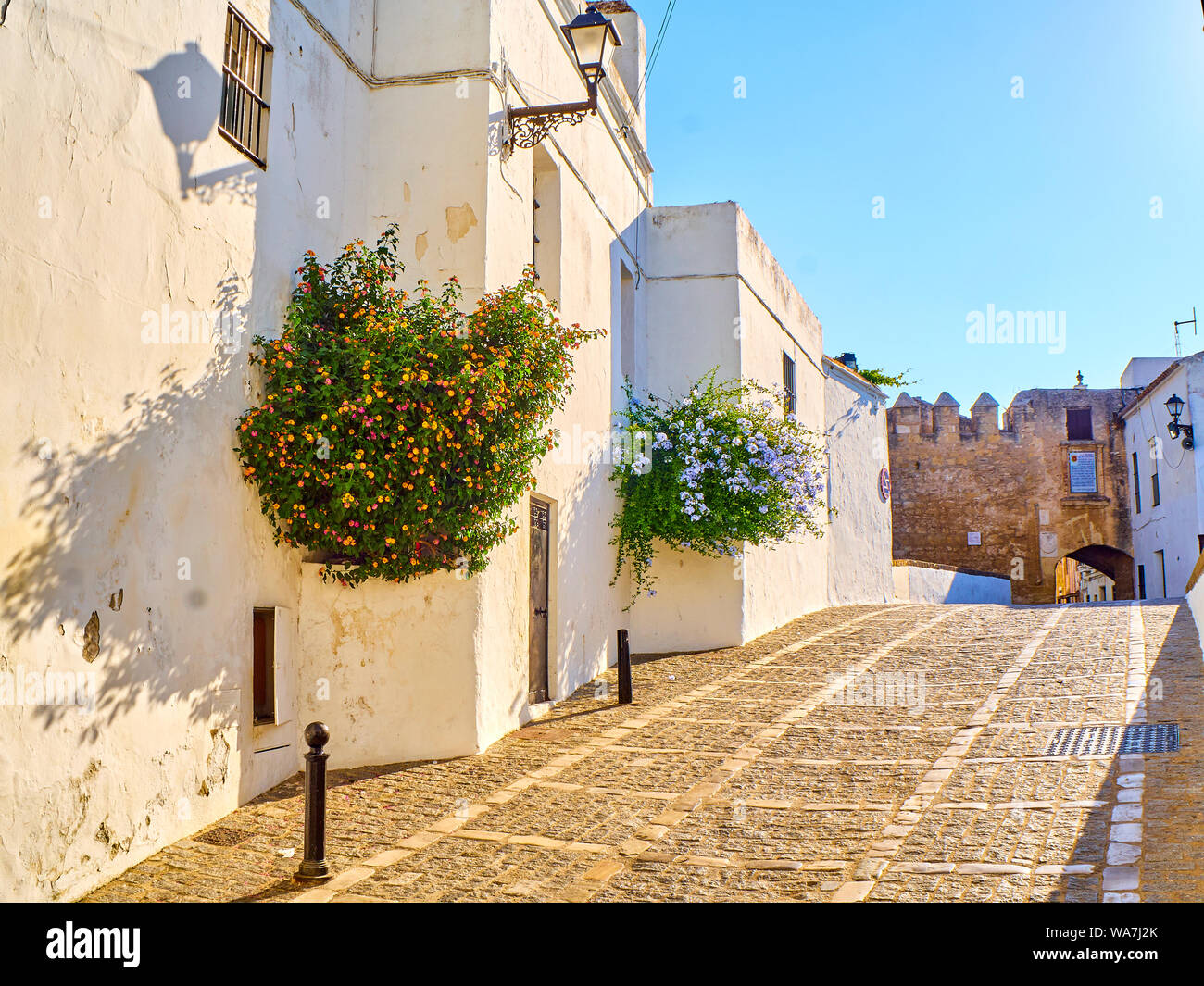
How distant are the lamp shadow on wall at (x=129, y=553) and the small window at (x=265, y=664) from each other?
0.60 m

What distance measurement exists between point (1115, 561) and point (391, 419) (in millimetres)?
30751

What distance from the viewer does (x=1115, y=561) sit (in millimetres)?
32156

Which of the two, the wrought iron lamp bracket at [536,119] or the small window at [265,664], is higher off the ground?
the wrought iron lamp bracket at [536,119]

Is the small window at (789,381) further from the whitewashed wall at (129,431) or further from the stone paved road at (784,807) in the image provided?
the whitewashed wall at (129,431)

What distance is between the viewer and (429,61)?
8289mm

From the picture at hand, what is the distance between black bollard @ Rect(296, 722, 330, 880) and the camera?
5023mm

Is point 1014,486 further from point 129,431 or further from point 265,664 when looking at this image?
point 129,431

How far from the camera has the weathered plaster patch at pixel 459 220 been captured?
8.09 meters

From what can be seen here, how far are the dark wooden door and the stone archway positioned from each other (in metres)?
25.4

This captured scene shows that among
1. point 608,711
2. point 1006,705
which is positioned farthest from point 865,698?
point 608,711

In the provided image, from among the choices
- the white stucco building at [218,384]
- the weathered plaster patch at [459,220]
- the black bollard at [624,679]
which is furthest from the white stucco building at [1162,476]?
the weathered plaster patch at [459,220]

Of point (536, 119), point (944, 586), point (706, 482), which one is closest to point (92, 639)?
point (536, 119)

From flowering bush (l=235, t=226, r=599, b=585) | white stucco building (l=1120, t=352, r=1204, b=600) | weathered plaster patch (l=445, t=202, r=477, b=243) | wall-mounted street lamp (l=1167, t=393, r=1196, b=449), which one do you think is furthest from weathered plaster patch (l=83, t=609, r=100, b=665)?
wall-mounted street lamp (l=1167, t=393, r=1196, b=449)
